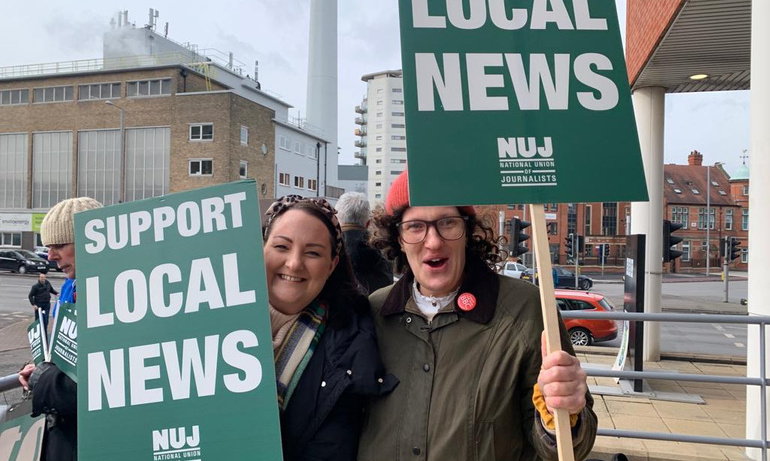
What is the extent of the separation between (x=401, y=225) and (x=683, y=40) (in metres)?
7.02

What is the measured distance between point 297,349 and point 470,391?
54 centimetres

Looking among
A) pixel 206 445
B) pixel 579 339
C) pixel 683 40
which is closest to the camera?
pixel 206 445

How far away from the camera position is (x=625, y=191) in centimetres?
163

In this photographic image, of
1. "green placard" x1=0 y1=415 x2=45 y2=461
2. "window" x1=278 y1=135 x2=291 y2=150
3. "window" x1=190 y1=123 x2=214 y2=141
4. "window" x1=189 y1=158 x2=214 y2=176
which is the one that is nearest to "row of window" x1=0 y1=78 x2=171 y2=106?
"window" x1=190 y1=123 x2=214 y2=141

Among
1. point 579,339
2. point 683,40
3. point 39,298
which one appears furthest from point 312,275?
point 39,298

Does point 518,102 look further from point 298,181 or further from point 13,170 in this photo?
point 13,170

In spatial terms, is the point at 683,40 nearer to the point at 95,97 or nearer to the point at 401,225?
the point at 401,225

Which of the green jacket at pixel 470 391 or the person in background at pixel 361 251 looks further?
the person in background at pixel 361 251

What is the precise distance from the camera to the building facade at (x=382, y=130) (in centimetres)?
10669

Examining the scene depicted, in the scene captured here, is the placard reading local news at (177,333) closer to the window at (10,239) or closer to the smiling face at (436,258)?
the smiling face at (436,258)

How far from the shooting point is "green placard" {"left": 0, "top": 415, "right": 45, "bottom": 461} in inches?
76.7

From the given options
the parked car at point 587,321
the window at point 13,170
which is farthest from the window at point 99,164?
the parked car at point 587,321

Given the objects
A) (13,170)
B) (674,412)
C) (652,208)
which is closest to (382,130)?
(13,170)

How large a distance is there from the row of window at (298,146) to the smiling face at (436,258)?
47933mm
